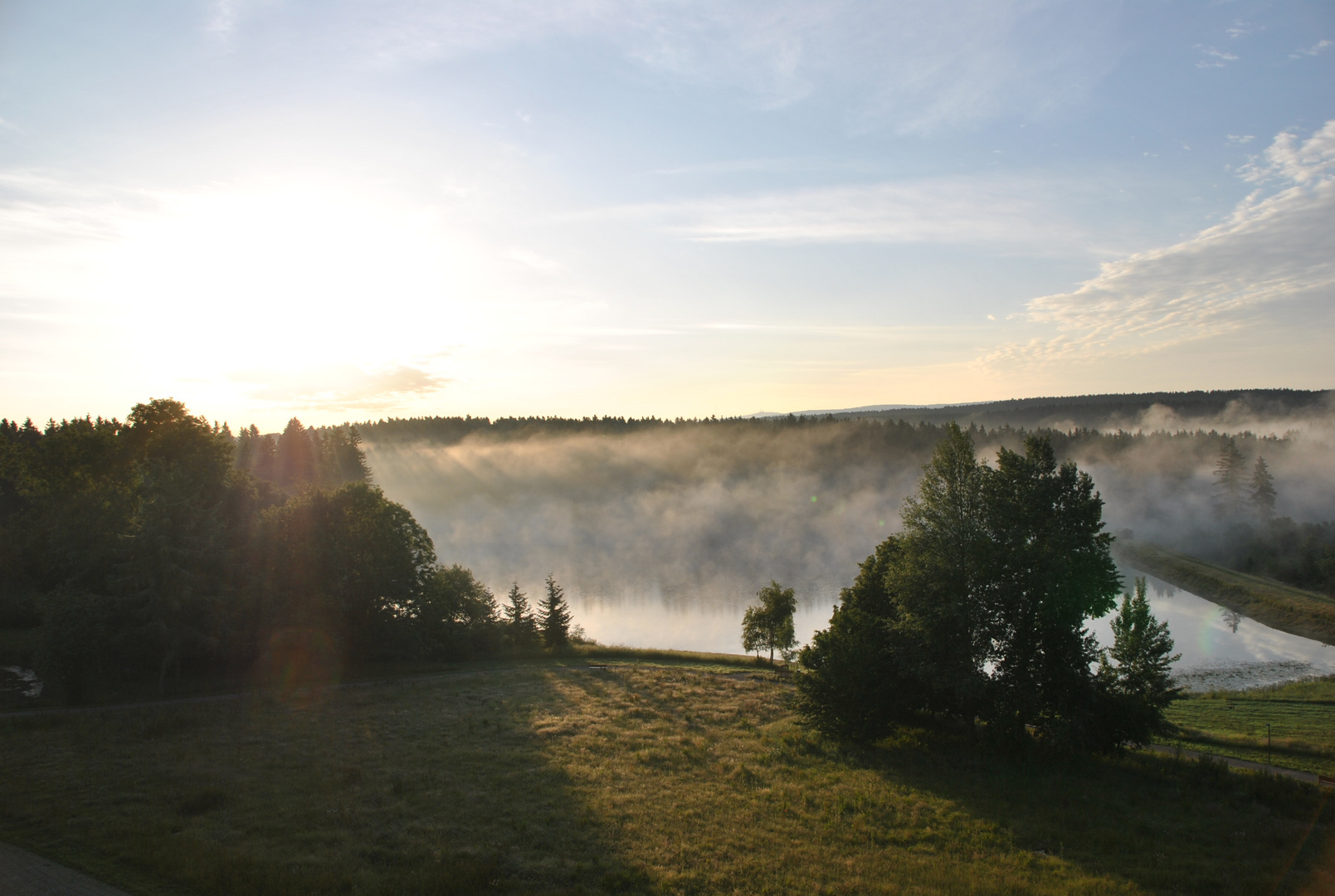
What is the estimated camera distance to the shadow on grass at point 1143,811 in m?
15.0

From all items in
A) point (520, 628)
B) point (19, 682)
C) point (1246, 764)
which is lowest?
point (520, 628)

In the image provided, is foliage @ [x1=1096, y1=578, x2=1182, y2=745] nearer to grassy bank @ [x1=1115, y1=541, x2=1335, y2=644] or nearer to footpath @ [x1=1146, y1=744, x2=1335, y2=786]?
footpath @ [x1=1146, y1=744, x2=1335, y2=786]

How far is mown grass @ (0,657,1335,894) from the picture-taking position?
46.8 ft

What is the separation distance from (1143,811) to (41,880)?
27.4 m

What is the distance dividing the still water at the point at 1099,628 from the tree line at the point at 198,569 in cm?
1644

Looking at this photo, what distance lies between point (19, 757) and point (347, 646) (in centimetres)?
2156

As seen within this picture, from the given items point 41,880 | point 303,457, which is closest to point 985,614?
point 41,880

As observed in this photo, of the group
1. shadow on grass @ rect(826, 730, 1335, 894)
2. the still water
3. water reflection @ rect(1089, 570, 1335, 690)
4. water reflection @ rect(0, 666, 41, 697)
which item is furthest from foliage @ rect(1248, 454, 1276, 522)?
water reflection @ rect(0, 666, 41, 697)

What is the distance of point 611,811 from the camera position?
730 inches

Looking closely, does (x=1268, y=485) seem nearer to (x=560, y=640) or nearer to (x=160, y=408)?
(x=560, y=640)

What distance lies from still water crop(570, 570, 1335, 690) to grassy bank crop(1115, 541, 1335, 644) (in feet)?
3.95

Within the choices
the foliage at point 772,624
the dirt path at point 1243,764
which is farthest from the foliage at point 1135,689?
the foliage at point 772,624

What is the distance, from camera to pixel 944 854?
1614 centimetres

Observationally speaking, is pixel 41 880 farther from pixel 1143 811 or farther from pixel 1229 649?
pixel 1229 649
